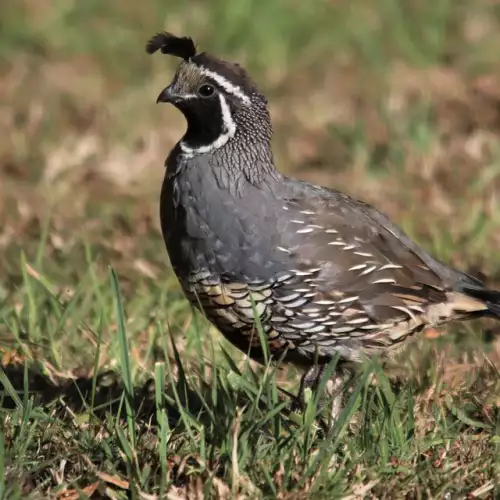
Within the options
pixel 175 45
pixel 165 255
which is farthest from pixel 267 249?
pixel 165 255

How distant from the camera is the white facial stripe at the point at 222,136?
4.04 m

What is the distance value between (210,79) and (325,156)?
9.24ft

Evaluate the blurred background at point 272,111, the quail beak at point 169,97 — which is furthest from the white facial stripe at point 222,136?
the blurred background at point 272,111

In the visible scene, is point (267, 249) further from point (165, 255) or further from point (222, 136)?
point (165, 255)

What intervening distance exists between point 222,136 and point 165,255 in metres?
1.43

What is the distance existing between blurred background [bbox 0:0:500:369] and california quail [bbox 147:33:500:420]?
755mm

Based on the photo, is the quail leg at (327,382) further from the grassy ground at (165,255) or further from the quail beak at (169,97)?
the quail beak at (169,97)

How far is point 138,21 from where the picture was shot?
27.6 ft

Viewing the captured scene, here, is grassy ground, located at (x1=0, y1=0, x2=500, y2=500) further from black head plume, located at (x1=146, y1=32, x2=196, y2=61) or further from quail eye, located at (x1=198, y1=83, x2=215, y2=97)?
black head plume, located at (x1=146, y1=32, x2=196, y2=61)

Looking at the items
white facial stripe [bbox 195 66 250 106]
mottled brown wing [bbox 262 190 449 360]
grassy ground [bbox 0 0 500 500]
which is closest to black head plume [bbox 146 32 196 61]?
white facial stripe [bbox 195 66 250 106]

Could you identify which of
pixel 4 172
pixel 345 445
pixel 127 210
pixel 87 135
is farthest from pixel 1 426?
pixel 87 135

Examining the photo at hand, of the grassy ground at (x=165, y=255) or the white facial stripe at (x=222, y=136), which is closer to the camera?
the grassy ground at (x=165, y=255)

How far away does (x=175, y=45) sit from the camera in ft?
13.5

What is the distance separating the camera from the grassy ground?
3.31m
